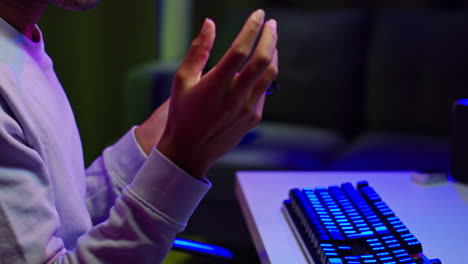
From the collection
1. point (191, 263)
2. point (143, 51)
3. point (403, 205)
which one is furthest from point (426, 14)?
point (191, 263)

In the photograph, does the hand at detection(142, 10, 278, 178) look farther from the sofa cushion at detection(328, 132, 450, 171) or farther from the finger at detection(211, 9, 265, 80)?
the sofa cushion at detection(328, 132, 450, 171)

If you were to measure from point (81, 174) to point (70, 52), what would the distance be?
6.37 feet

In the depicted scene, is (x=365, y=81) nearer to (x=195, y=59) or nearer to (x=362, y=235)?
(x=362, y=235)

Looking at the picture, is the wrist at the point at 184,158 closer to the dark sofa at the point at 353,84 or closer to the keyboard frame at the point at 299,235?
the keyboard frame at the point at 299,235

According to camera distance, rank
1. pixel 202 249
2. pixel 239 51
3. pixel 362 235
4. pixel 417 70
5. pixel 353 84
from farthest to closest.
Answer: pixel 353 84, pixel 417 70, pixel 202 249, pixel 362 235, pixel 239 51

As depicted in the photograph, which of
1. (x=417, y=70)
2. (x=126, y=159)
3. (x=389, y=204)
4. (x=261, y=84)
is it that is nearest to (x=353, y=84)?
(x=417, y=70)

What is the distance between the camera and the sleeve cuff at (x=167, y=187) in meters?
0.67

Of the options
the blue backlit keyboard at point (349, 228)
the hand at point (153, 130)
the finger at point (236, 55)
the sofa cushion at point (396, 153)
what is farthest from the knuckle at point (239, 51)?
the sofa cushion at point (396, 153)

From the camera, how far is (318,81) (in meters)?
2.35

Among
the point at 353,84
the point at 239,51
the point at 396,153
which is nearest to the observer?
the point at 239,51

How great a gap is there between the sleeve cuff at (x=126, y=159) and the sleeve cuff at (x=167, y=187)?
311 millimetres

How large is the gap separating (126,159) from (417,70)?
159cm

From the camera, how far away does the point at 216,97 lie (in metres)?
0.62

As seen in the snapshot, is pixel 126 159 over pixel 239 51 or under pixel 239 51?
under
